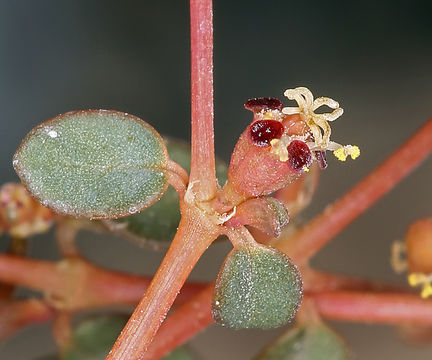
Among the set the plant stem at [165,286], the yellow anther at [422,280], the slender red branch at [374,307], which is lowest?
the plant stem at [165,286]

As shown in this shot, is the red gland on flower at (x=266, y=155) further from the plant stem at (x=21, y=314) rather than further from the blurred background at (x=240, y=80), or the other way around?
the blurred background at (x=240, y=80)

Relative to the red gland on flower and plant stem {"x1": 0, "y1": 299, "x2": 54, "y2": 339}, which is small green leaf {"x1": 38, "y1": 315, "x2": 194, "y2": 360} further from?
the red gland on flower

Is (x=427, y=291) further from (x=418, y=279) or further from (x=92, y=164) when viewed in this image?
(x=92, y=164)

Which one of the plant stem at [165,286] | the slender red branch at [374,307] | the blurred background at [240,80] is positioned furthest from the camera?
the blurred background at [240,80]

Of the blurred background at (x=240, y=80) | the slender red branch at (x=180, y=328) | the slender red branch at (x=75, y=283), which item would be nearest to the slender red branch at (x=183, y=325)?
the slender red branch at (x=180, y=328)

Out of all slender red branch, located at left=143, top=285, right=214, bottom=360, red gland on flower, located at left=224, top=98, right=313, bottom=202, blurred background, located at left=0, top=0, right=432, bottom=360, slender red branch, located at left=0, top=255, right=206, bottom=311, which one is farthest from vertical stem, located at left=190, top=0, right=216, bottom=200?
blurred background, located at left=0, top=0, right=432, bottom=360

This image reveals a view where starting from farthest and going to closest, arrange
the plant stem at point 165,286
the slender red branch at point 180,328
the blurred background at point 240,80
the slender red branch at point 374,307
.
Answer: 1. the blurred background at point 240,80
2. the slender red branch at point 374,307
3. the slender red branch at point 180,328
4. the plant stem at point 165,286
